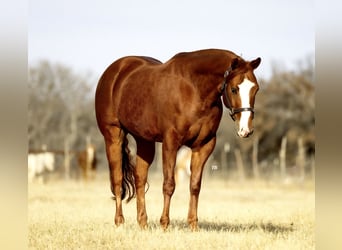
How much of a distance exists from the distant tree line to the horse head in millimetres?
27910

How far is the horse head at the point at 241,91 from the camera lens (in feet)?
24.4

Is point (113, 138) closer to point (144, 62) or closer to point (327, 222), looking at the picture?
point (144, 62)

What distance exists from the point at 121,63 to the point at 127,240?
11.4 feet

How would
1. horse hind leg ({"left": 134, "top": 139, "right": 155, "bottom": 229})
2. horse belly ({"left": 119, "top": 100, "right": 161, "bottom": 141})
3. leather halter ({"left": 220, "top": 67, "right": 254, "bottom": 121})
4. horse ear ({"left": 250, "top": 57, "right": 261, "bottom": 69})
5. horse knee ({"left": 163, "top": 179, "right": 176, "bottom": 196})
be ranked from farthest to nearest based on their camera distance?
horse hind leg ({"left": 134, "top": 139, "right": 155, "bottom": 229}) → horse belly ({"left": 119, "top": 100, "right": 161, "bottom": 141}) → horse knee ({"left": 163, "top": 179, "right": 176, "bottom": 196}) → horse ear ({"left": 250, "top": 57, "right": 261, "bottom": 69}) → leather halter ({"left": 220, "top": 67, "right": 254, "bottom": 121})

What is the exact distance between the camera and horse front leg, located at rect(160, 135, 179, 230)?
27.2 feet

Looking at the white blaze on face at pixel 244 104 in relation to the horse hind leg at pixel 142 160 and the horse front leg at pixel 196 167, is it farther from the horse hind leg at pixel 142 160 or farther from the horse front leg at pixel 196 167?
the horse hind leg at pixel 142 160

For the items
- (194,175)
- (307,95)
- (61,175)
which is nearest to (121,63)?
(194,175)

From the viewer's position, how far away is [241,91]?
7.53 m

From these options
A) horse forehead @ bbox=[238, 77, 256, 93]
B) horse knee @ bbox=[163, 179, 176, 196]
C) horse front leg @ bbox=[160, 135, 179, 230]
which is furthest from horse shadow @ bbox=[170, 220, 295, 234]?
horse forehead @ bbox=[238, 77, 256, 93]

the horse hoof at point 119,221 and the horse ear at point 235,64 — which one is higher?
the horse ear at point 235,64

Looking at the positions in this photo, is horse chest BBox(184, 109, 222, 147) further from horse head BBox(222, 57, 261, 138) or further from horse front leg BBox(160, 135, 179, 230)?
horse head BBox(222, 57, 261, 138)

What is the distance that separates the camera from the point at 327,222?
5457 mm

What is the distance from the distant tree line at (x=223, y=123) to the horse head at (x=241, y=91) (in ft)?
91.6

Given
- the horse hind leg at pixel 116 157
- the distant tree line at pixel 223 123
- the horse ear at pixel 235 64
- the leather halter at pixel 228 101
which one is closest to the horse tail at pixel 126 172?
the horse hind leg at pixel 116 157
